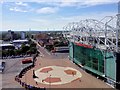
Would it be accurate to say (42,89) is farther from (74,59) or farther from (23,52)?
(23,52)

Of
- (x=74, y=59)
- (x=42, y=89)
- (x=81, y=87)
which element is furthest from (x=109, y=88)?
(x=74, y=59)

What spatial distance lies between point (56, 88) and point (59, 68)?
46.0 feet

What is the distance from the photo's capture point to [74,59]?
165ft

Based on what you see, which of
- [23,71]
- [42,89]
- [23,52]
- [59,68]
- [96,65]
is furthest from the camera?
[23,52]

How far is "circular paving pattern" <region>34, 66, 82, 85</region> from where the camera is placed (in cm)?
3427

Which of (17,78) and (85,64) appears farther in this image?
(85,64)

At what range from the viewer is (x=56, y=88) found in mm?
30500

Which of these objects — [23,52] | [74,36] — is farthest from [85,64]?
[23,52]

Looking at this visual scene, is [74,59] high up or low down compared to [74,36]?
down

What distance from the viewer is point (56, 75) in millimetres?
38500

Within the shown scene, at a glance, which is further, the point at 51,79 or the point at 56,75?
the point at 56,75

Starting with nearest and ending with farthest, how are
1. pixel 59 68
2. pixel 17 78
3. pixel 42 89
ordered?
pixel 42 89 < pixel 17 78 < pixel 59 68

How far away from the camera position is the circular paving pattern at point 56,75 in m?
34.3

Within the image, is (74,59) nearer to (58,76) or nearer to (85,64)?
(85,64)
